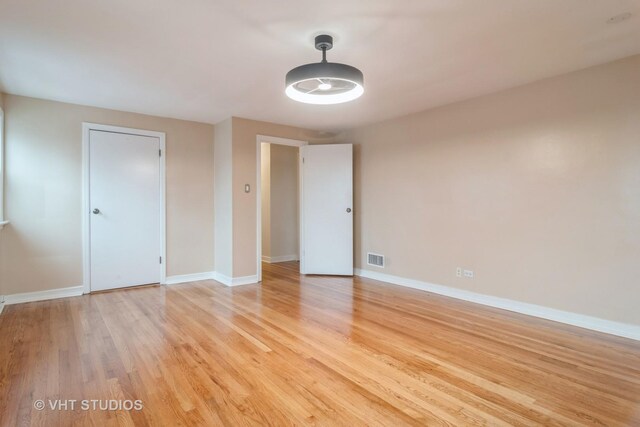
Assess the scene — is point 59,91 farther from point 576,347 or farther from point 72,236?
point 576,347

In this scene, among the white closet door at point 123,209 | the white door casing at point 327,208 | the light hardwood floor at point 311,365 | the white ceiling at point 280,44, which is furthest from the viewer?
the white door casing at point 327,208

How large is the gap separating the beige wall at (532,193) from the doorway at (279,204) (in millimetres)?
2581

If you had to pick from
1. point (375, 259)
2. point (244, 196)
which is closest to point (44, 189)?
point (244, 196)

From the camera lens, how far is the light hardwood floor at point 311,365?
1.76 metres

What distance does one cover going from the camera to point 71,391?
76.9 inches

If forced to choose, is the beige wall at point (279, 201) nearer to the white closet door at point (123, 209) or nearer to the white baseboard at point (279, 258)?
the white baseboard at point (279, 258)

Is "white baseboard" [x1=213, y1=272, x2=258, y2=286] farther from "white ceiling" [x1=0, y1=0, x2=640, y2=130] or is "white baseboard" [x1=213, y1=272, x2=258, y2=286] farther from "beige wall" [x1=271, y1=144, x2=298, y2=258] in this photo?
"white ceiling" [x1=0, y1=0, x2=640, y2=130]

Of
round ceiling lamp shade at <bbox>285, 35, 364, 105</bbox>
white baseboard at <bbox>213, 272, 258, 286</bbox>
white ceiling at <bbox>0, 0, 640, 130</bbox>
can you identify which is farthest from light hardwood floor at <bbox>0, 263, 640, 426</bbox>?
white ceiling at <bbox>0, 0, 640, 130</bbox>

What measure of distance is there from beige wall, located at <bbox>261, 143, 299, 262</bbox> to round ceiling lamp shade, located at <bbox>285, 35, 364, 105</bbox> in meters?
4.05

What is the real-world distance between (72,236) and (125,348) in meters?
2.21

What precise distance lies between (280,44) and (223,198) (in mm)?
2713

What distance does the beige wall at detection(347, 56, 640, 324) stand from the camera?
2812 mm

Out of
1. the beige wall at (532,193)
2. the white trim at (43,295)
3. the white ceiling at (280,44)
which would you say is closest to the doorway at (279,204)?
the beige wall at (532,193)

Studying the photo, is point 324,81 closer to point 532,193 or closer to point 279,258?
point 532,193
